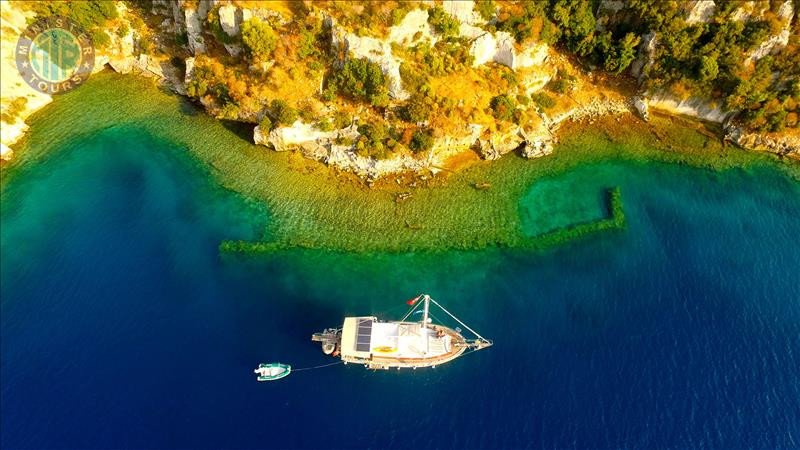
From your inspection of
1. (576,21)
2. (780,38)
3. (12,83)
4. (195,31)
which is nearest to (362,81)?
(195,31)

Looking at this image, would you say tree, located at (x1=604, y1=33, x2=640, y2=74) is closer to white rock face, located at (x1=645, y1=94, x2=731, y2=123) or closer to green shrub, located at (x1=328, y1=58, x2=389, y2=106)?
white rock face, located at (x1=645, y1=94, x2=731, y2=123)

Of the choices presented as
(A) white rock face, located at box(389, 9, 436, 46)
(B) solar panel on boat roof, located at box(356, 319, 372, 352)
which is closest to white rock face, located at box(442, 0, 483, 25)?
(A) white rock face, located at box(389, 9, 436, 46)

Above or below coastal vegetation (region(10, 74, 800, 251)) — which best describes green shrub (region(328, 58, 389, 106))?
above

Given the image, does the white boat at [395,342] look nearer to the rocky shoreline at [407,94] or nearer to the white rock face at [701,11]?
the rocky shoreline at [407,94]

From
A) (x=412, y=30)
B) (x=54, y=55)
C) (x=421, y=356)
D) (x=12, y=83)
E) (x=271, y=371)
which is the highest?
(x=412, y=30)

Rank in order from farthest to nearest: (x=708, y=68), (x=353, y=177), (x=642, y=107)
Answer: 1. (x=642, y=107)
2. (x=353, y=177)
3. (x=708, y=68)

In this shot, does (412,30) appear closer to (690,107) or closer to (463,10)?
(463,10)

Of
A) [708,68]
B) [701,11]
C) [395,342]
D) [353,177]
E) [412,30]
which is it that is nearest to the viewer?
[395,342]

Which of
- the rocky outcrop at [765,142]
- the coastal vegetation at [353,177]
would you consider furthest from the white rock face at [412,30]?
the rocky outcrop at [765,142]
